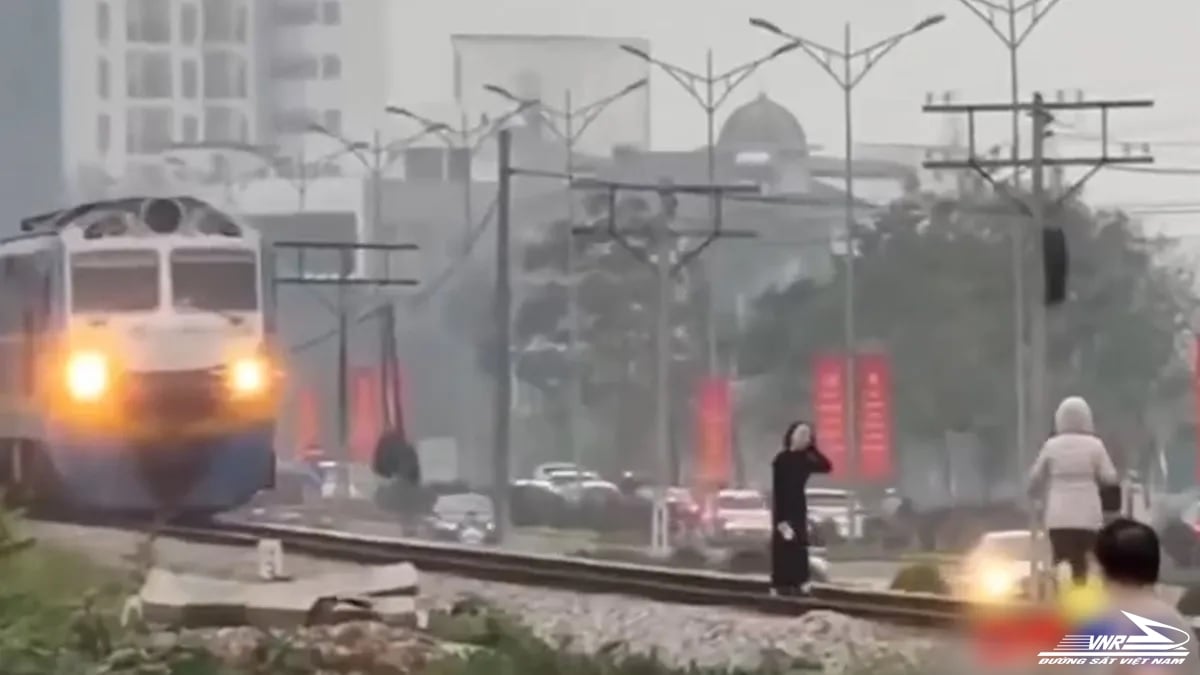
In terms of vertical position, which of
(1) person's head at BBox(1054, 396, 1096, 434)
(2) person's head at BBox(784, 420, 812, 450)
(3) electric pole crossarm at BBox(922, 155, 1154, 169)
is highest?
(3) electric pole crossarm at BBox(922, 155, 1154, 169)

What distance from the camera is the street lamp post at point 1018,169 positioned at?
6.24 meters

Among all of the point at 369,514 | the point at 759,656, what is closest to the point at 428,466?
the point at 369,514

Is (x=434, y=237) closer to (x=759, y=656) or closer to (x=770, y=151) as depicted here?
(x=770, y=151)

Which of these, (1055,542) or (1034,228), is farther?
(1034,228)

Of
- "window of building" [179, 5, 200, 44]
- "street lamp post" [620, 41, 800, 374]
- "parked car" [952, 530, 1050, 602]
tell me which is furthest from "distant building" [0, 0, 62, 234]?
"parked car" [952, 530, 1050, 602]

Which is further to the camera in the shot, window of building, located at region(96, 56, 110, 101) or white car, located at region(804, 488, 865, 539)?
window of building, located at region(96, 56, 110, 101)

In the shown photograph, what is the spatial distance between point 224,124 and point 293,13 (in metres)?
0.37

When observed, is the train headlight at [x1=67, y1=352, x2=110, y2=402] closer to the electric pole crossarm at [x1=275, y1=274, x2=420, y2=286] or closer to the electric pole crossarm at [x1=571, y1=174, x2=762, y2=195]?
the electric pole crossarm at [x1=275, y1=274, x2=420, y2=286]

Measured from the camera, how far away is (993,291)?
6348 millimetres

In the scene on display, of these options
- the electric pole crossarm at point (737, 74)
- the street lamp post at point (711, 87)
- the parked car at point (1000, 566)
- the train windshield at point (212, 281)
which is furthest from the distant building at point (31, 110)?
the parked car at point (1000, 566)

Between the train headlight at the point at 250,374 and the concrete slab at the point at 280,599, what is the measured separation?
1.66ft

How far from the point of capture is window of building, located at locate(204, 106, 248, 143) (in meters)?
6.49

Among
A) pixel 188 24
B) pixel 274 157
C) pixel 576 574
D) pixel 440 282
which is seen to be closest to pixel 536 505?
pixel 576 574

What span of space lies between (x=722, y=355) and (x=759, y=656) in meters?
0.87
